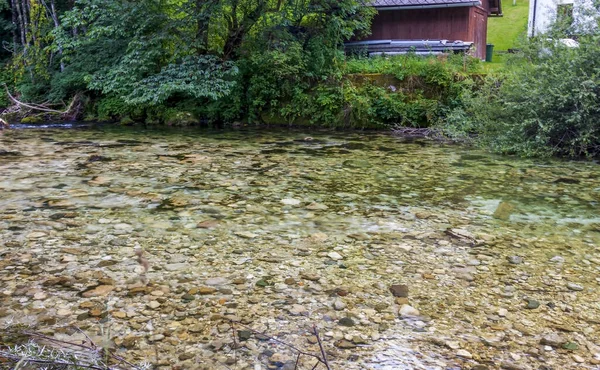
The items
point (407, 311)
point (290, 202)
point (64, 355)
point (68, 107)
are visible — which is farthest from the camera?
point (68, 107)

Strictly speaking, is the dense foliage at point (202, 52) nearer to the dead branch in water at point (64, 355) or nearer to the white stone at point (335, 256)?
the white stone at point (335, 256)

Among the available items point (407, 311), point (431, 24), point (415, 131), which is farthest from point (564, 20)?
point (431, 24)

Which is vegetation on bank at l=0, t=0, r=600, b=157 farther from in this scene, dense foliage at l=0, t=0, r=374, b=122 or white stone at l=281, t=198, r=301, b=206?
white stone at l=281, t=198, r=301, b=206

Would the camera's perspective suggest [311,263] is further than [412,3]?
No

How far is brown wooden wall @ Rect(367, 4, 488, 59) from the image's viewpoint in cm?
1786

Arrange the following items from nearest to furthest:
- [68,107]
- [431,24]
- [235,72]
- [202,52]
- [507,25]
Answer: [235,72], [202,52], [68,107], [431,24], [507,25]

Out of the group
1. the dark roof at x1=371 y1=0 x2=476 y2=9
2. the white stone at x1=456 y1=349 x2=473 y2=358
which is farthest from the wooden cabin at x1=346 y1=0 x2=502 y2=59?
the white stone at x1=456 y1=349 x2=473 y2=358

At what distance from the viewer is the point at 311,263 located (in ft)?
12.1

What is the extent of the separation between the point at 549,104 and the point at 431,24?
38.0 ft

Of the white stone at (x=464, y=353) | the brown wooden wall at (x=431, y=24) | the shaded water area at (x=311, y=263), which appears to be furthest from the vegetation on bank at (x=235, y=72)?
the white stone at (x=464, y=353)

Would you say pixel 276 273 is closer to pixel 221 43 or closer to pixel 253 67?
pixel 253 67

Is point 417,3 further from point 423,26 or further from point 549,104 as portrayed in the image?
point 549,104

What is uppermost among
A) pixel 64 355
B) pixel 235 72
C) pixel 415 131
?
pixel 235 72

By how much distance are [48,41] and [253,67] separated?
7.92 meters
